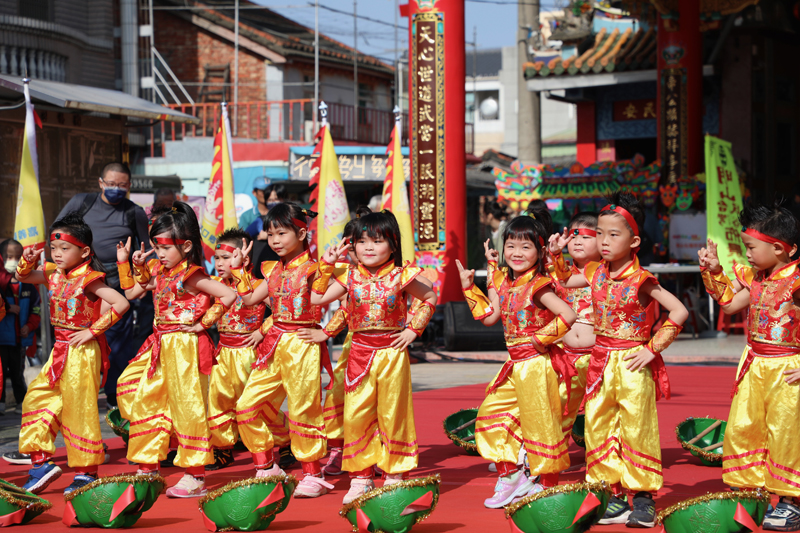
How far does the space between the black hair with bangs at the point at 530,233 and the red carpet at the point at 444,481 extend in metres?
1.31

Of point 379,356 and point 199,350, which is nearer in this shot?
point 379,356

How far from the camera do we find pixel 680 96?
14125mm

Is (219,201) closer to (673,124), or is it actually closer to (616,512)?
(616,512)

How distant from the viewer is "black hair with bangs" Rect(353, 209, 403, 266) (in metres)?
5.07

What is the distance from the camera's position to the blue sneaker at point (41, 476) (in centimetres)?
522

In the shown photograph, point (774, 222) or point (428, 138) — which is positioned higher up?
point (428, 138)

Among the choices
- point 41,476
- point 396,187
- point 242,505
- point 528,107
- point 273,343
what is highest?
point 528,107

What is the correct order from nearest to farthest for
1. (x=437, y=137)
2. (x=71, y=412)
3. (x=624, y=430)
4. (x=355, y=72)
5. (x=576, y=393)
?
(x=624, y=430), (x=71, y=412), (x=576, y=393), (x=437, y=137), (x=355, y=72)

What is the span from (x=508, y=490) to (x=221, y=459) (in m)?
2.04

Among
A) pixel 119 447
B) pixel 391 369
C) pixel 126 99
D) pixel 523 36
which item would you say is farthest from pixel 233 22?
pixel 391 369

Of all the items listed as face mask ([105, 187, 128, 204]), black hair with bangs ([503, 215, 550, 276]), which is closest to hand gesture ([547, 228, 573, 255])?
black hair with bangs ([503, 215, 550, 276])

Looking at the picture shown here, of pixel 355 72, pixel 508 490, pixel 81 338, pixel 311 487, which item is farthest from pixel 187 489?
pixel 355 72

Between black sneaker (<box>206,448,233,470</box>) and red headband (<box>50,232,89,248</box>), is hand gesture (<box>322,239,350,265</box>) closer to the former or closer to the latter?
red headband (<box>50,232,89,248</box>)

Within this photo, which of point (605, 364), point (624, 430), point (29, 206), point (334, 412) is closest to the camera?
point (624, 430)
